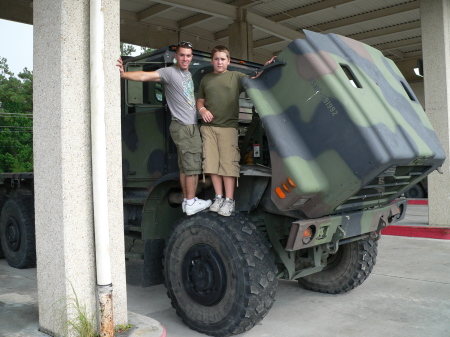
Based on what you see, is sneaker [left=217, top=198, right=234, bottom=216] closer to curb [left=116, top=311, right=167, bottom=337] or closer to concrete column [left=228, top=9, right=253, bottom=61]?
curb [left=116, top=311, right=167, bottom=337]

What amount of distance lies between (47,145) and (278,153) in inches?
67.0

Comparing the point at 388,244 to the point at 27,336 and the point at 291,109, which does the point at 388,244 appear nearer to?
the point at 291,109

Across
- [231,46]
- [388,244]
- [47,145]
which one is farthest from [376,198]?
[231,46]

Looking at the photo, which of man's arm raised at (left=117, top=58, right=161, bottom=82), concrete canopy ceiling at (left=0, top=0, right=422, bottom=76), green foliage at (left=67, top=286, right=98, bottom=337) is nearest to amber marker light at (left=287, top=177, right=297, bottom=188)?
man's arm raised at (left=117, top=58, right=161, bottom=82)

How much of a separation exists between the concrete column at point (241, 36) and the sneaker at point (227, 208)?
31.0 feet

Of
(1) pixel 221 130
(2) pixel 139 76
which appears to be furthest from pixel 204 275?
(2) pixel 139 76

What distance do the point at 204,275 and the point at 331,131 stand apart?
1591mm

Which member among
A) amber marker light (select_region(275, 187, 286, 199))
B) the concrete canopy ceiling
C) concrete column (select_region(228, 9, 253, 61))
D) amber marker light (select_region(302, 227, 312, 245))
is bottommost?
amber marker light (select_region(302, 227, 312, 245))

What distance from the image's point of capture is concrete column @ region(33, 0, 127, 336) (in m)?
3.46

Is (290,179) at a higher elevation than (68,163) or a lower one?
lower

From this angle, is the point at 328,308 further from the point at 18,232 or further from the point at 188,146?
the point at 18,232

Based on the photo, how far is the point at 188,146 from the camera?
13.8ft

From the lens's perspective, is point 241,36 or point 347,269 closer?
point 347,269

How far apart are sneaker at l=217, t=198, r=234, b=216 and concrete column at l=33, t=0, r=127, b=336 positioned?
85cm
